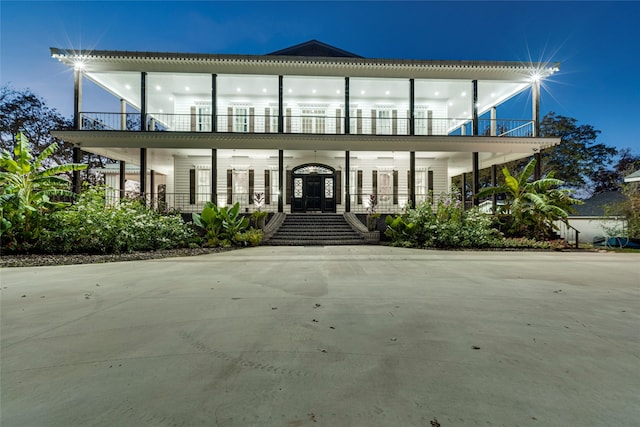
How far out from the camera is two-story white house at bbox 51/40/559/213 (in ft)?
43.3

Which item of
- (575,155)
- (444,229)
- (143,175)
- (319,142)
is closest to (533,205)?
(444,229)

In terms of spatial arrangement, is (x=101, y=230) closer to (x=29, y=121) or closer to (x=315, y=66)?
(x=315, y=66)

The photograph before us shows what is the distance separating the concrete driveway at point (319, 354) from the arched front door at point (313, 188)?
40.8ft

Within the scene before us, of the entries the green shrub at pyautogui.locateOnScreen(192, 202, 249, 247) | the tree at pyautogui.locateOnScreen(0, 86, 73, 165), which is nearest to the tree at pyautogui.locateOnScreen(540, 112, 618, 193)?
the green shrub at pyautogui.locateOnScreen(192, 202, 249, 247)

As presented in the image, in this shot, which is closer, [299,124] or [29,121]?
[299,124]

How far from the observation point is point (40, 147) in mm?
22922

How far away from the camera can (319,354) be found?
232cm

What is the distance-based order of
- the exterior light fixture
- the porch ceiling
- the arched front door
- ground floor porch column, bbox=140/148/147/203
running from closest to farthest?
1. the exterior light fixture
2. ground floor porch column, bbox=140/148/147/203
3. the porch ceiling
4. the arched front door

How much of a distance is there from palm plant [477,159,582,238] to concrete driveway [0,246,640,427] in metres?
7.57

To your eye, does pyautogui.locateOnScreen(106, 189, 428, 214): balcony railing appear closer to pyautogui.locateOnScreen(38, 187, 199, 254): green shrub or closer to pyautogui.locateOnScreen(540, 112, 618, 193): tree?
pyautogui.locateOnScreen(38, 187, 199, 254): green shrub

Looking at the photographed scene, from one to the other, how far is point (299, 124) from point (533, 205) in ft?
41.0

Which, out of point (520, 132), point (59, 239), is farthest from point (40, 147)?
point (520, 132)

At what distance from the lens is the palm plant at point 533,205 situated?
11.3 m

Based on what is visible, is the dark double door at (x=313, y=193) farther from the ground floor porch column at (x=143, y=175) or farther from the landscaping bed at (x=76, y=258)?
the landscaping bed at (x=76, y=258)
